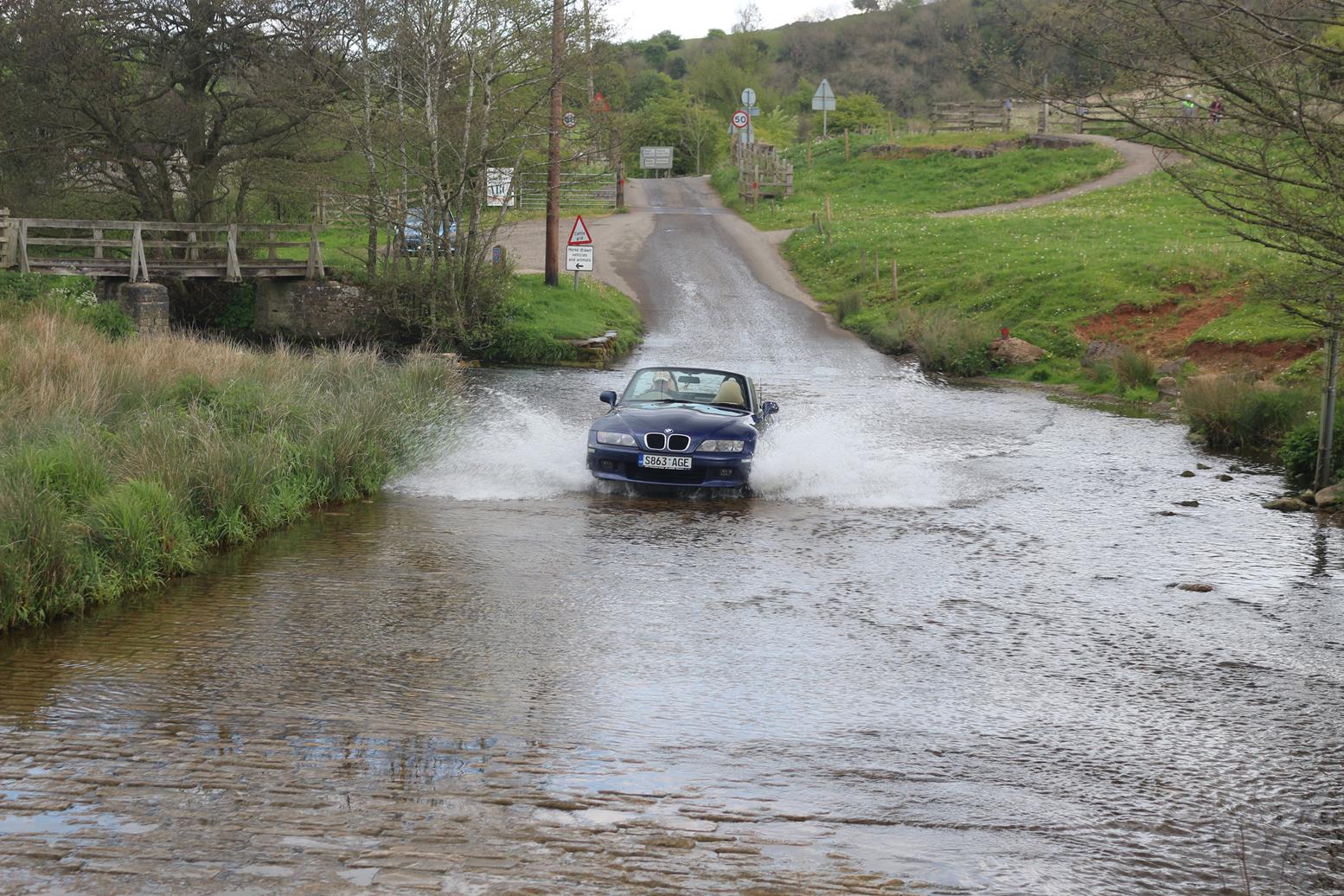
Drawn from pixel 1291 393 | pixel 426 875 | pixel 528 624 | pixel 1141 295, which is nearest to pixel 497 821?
pixel 426 875

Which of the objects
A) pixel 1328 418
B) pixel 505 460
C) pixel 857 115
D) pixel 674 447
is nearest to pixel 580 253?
pixel 505 460

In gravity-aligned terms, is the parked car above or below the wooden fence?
below

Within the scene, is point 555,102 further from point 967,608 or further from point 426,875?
point 426,875

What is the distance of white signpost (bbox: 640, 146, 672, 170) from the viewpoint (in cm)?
7669

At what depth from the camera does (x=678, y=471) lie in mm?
14180

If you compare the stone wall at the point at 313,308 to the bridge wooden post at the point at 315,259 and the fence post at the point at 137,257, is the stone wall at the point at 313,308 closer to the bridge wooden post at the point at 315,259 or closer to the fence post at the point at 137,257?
the bridge wooden post at the point at 315,259

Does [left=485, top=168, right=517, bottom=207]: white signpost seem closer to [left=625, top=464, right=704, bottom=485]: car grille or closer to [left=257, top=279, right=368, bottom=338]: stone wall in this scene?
[left=257, top=279, right=368, bottom=338]: stone wall

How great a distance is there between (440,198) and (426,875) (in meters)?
25.3

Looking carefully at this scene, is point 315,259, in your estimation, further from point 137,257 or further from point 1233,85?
point 1233,85

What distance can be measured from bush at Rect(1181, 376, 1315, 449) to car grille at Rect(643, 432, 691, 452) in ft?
32.2

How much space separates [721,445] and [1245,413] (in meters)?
9.85

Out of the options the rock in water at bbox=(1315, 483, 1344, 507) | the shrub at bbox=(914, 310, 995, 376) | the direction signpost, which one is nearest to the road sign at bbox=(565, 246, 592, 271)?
the direction signpost

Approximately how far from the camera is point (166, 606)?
9.97m

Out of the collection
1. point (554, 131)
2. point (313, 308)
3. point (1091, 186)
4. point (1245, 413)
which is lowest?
point (1245, 413)
